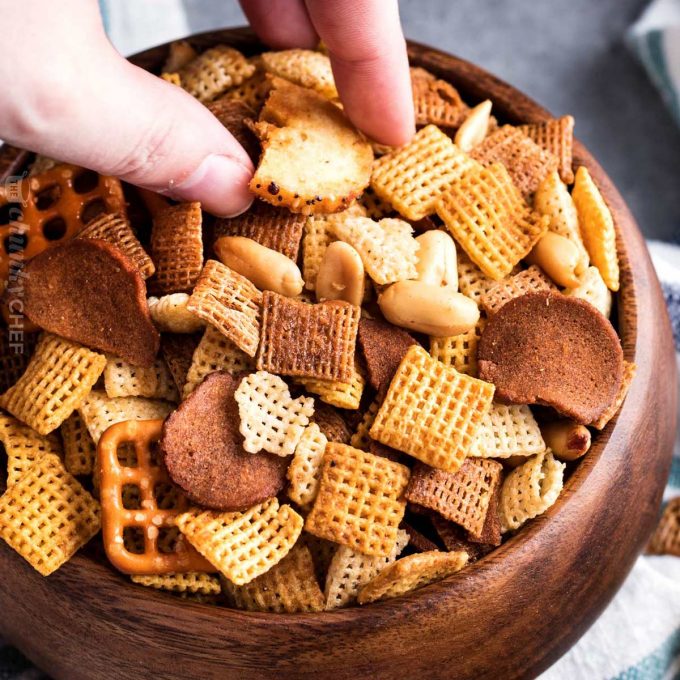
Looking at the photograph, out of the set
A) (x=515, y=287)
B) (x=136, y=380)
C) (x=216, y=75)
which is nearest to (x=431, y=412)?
(x=515, y=287)

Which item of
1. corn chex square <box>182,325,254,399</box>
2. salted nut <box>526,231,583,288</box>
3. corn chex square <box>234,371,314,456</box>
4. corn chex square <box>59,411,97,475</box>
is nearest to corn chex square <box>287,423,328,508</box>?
corn chex square <box>234,371,314,456</box>

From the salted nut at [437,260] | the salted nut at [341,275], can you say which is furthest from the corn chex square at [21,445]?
the salted nut at [437,260]

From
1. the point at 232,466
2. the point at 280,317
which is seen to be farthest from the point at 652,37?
the point at 232,466

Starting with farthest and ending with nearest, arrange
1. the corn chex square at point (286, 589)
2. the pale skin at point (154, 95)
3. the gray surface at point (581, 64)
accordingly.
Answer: the gray surface at point (581, 64), the corn chex square at point (286, 589), the pale skin at point (154, 95)

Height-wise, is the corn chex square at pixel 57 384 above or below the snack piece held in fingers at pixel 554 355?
below

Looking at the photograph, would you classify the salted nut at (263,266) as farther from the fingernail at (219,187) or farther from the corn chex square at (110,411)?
the corn chex square at (110,411)

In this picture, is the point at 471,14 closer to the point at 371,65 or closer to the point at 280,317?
the point at 371,65

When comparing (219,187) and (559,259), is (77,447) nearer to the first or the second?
(219,187)
